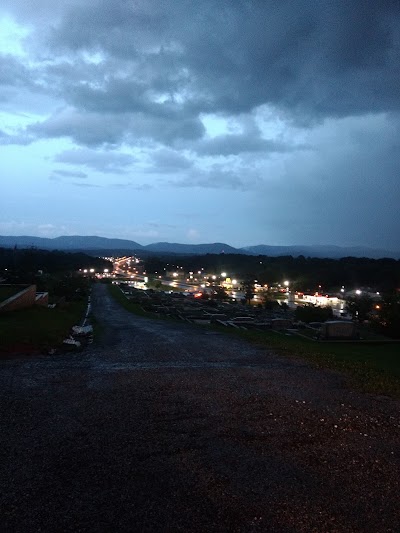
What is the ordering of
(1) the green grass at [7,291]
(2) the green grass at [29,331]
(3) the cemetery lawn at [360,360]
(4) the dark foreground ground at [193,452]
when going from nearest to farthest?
(4) the dark foreground ground at [193,452] < (3) the cemetery lawn at [360,360] < (2) the green grass at [29,331] < (1) the green grass at [7,291]

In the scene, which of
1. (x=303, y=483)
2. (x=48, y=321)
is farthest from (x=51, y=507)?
(x=48, y=321)

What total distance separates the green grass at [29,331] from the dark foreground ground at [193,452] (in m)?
3.03

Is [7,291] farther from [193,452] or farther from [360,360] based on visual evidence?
[193,452]

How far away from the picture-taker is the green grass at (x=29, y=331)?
14.2 meters

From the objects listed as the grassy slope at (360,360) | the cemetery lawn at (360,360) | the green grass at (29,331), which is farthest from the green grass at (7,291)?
the cemetery lawn at (360,360)

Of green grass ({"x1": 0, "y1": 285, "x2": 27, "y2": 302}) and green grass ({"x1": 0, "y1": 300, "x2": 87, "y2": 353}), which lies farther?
green grass ({"x1": 0, "y1": 285, "x2": 27, "y2": 302})

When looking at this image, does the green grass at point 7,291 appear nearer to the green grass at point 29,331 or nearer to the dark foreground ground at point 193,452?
the green grass at point 29,331

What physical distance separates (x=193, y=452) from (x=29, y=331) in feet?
38.8

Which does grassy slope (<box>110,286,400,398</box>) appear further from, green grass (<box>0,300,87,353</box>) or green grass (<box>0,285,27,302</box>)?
green grass (<box>0,285,27,302</box>)

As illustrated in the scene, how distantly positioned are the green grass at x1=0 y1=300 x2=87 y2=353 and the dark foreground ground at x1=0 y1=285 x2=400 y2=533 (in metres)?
3.03

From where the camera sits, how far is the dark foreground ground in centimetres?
473

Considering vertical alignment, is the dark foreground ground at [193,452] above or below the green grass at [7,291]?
below

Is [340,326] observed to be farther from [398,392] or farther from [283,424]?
[283,424]

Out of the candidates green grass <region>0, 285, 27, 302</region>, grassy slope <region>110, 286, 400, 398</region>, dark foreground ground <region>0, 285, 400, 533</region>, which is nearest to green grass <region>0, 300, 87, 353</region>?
green grass <region>0, 285, 27, 302</region>
